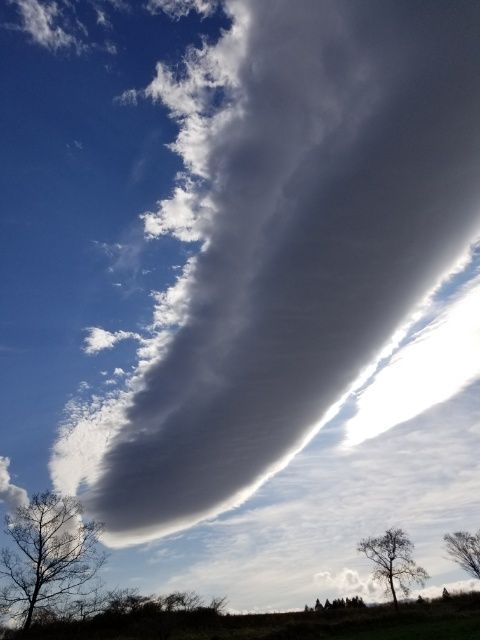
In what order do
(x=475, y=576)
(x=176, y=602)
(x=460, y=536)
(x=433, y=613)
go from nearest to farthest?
(x=176, y=602) → (x=433, y=613) → (x=475, y=576) → (x=460, y=536)

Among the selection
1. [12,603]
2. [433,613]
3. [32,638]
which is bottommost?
[433,613]

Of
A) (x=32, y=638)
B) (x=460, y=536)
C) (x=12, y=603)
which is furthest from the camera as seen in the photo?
(x=460, y=536)

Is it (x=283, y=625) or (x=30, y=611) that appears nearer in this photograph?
(x=30, y=611)

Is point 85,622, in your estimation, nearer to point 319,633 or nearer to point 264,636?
point 264,636

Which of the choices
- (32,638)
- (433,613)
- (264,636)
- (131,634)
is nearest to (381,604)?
(433,613)

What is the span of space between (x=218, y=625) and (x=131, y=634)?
13.7m

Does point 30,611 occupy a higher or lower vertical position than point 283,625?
higher

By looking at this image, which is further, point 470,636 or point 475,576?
point 475,576

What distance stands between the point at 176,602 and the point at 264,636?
14080mm

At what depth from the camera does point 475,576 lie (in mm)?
82625

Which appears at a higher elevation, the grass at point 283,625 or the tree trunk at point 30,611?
the tree trunk at point 30,611

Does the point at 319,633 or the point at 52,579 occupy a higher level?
the point at 52,579

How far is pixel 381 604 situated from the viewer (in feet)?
247

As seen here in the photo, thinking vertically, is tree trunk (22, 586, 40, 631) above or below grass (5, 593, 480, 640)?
above
